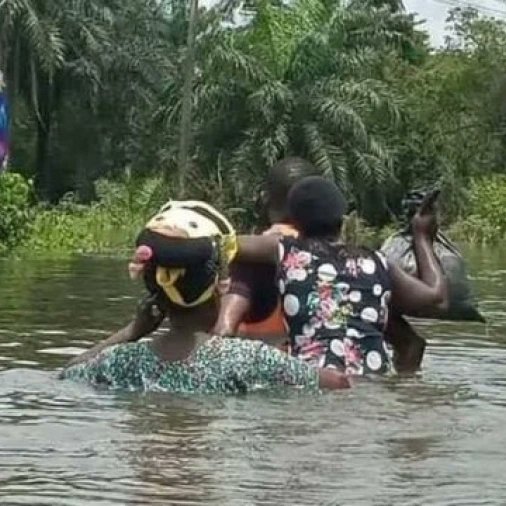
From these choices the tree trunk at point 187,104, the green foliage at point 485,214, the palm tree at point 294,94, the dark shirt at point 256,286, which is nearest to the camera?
the dark shirt at point 256,286

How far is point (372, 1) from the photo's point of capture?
44562 millimetres

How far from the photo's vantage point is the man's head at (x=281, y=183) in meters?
8.43

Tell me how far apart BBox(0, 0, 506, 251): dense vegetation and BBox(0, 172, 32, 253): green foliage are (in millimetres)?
36

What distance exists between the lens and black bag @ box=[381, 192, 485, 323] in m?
8.28

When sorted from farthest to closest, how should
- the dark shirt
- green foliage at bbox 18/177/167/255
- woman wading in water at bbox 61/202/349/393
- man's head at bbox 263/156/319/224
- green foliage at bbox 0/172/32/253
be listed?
green foliage at bbox 18/177/167/255
green foliage at bbox 0/172/32/253
man's head at bbox 263/156/319/224
the dark shirt
woman wading in water at bbox 61/202/349/393

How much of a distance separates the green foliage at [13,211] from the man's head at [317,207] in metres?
18.6

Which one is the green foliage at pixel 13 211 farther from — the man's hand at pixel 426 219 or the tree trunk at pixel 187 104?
the man's hand at pixel 426 219

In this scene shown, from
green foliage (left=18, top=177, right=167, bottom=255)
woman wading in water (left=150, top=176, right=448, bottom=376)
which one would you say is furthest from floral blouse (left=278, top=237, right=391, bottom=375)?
green foliage (left=18, top=177, right=167, bottom=255)

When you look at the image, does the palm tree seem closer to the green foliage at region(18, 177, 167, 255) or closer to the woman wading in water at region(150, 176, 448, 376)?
the green foliage at region(18, 177, 167, 255)

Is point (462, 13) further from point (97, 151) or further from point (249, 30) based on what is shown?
point (249, 30)

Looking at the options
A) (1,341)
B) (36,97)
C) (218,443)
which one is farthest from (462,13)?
(218,443)

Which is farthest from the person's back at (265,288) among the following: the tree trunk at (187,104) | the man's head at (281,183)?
the tree trunk at (187,104)

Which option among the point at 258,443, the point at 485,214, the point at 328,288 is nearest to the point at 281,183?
the point at 328,288

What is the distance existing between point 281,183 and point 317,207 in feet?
3.02
